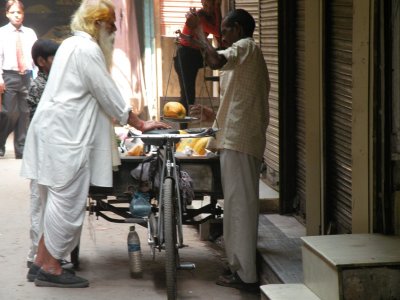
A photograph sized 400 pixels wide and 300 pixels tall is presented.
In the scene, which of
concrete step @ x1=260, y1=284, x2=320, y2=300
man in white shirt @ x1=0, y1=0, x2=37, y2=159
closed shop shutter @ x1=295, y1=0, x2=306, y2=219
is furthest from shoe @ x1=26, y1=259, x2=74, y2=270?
man in white shirt @ x1=0, y1=0, x2=37, y2=159

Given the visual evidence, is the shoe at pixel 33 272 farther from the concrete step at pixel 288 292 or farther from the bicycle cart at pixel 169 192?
the concrete step at pixel 288 292

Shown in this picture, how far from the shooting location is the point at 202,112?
24.4ft

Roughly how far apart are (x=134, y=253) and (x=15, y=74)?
294 inches

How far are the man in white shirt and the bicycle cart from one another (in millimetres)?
7031

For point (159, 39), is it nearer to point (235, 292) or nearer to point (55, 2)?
point (55, 2)

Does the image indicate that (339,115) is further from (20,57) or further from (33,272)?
(20,57)

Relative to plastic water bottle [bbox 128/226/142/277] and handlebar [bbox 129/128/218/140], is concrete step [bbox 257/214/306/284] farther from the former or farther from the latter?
handlebar [bbox 129/128/218/140]

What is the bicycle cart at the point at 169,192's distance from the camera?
6.71 metres

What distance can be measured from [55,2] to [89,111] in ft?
36.8

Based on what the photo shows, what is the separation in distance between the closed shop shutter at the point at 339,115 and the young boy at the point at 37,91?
2.12 metres

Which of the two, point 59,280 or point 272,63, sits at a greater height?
point 272,63

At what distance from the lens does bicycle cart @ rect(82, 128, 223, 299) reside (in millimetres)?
6707

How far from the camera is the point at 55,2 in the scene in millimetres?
17797

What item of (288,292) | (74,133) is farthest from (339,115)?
(74,133)
